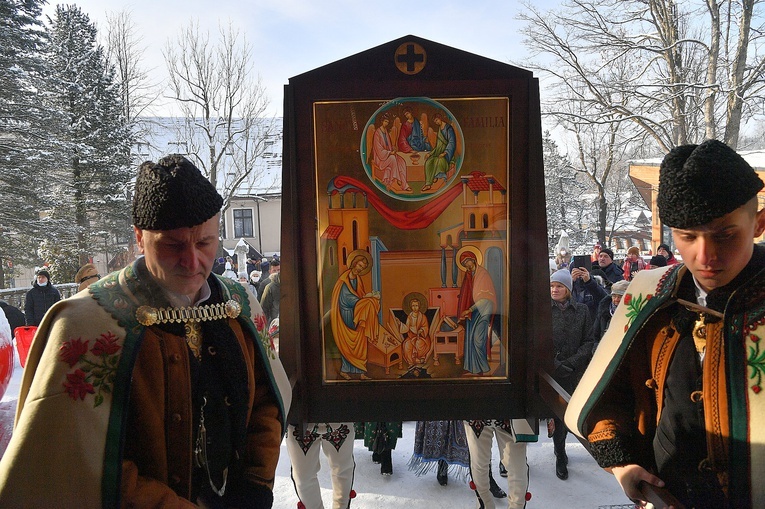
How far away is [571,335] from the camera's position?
15.8 feet

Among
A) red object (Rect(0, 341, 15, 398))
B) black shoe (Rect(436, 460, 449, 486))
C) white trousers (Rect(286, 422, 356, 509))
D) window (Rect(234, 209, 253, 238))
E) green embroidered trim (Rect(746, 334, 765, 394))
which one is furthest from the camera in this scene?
window (Rect(234, 209, 253, 238))

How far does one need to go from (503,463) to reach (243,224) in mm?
25131

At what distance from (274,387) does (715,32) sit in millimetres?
14572

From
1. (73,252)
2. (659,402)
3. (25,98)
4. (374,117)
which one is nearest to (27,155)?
(25,98)

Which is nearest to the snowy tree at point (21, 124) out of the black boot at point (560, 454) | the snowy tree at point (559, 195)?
the black boot at point (560, 454)

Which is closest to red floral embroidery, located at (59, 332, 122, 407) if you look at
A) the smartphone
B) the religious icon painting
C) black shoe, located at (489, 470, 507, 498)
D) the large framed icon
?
the large framed icon

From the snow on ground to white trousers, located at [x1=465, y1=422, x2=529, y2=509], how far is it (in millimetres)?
549

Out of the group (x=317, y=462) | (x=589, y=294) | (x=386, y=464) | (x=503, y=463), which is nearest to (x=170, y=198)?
(x=317, y=462)

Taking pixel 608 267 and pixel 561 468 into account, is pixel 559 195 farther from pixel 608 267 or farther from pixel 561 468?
pixel 561 468

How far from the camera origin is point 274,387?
2.12 metres

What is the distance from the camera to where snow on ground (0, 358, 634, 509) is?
4.29 m

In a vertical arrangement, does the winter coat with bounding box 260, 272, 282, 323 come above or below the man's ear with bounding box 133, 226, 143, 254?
below

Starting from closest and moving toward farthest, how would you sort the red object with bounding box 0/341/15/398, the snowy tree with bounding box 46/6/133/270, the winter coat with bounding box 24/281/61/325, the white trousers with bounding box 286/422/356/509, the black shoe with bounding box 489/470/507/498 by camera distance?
1. the red object with bounding box 0/341/15/398
2. the white trousers with bounding box 286/422/356/509
3. the black shoe with bounding box 489/470/507/498
4. the winter coat with bounding box 24/281/61/325
5. the snowy tree with bounding box 46/6/133/270

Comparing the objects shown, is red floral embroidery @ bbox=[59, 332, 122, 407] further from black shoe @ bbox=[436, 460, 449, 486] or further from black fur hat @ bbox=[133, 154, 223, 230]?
black shoe @ bbox=[436, 460, 449, 486]
